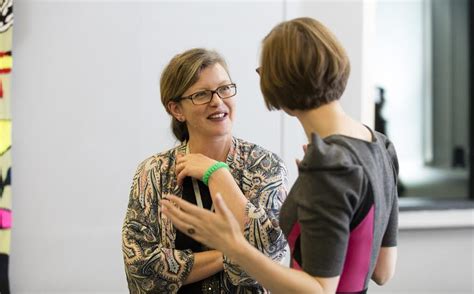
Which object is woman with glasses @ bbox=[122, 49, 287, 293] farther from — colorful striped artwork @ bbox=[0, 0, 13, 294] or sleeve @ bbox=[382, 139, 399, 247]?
colorful striped artwork @ bbox=[0, 0, 13, 294]

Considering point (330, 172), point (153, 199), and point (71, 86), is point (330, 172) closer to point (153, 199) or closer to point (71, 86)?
point (153, 199)

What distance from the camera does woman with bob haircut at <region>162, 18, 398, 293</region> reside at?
53.0 inches

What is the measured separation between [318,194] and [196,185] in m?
0.73

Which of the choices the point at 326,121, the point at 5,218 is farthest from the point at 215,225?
the point at 5,218

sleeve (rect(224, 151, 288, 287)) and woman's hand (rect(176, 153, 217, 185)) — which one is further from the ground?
woman's hand (rect(176, 153, 217, 185))

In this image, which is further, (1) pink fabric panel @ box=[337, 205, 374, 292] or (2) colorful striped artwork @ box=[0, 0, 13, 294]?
(2) colorful striped artwork @ box=[0, 0, 13, 294]

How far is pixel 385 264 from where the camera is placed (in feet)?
5.44

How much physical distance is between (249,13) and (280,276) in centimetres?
243

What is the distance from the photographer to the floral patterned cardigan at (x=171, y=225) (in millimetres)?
1896

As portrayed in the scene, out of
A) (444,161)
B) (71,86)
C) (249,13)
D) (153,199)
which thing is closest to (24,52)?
(71,86)

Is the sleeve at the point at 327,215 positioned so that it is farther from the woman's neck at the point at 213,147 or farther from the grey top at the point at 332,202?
the woman's neck at the point at 213,147

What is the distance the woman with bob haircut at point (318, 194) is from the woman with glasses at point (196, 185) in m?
0.46

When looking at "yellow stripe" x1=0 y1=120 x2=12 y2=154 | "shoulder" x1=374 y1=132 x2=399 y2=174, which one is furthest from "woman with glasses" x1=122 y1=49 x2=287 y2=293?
"yellow stripe" x1=0 y1=120 x2=12 y2=154

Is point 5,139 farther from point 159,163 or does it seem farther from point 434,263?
point 434,263
